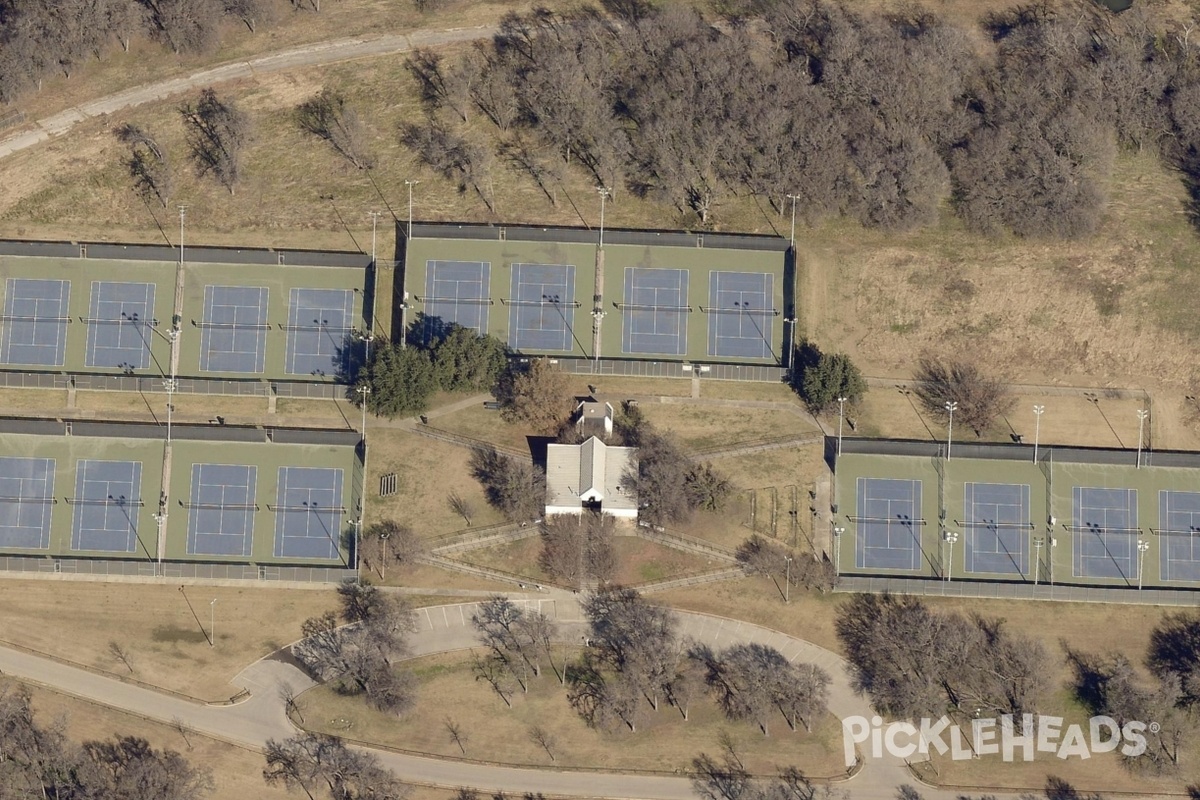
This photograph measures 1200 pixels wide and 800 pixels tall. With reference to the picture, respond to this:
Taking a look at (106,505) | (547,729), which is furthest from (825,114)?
(106,505)

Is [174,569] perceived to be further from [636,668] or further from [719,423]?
[719,423]

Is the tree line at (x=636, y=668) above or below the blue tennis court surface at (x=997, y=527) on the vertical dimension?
below

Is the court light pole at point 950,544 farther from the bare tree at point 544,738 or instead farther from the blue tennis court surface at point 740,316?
the bare tree at point 544,738

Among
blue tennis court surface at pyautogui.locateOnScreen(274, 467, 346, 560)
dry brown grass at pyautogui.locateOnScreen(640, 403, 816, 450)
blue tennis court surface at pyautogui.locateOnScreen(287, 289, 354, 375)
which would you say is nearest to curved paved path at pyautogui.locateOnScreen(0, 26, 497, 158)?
blue tennis court surface at pyautogui.locateOnScreen(287, 289, 354, 375)

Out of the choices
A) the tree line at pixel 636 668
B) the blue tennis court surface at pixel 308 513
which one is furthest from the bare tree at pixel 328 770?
the blue tennis court surface at pixel 308 513

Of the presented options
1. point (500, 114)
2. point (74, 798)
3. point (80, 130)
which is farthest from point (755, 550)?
point (80, 130)

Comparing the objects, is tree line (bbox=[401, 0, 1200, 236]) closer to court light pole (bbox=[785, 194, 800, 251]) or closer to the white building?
court light pole (bbox=[785, 194, 800, 251])
